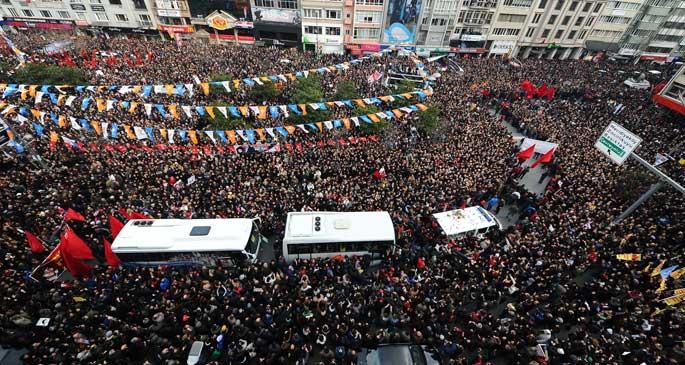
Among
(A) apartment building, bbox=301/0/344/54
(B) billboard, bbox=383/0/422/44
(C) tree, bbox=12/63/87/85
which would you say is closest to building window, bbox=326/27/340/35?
(A) apartment building, bbox=301/0/344/54

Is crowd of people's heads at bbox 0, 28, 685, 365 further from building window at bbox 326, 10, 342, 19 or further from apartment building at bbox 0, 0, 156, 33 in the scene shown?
apartment building at bbox 0, 0, 156, 33

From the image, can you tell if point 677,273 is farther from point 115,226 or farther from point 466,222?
point 115,226

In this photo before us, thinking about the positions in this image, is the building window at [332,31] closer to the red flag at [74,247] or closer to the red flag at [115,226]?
the red flag at [115,226]

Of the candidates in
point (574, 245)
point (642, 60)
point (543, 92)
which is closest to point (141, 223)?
point (574, 245)

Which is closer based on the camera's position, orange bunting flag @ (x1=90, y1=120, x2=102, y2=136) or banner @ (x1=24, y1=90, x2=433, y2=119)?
orange bunting flag @ (x1=90, y1=120, x2=102, y2=136)

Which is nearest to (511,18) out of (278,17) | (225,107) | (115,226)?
(278,17)

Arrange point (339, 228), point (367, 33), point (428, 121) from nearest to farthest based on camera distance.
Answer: point (339, 228) < point (428, 121) < point (367, 33)
